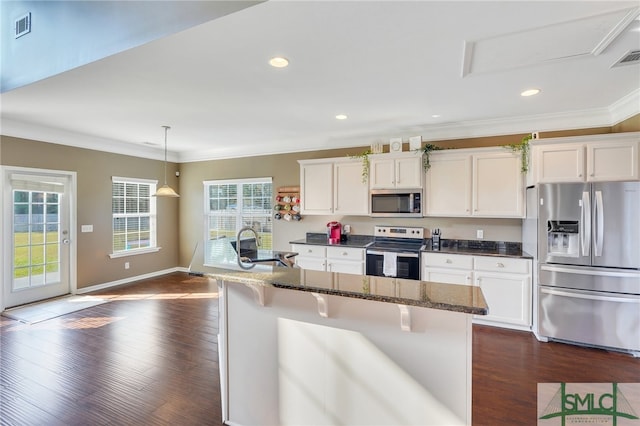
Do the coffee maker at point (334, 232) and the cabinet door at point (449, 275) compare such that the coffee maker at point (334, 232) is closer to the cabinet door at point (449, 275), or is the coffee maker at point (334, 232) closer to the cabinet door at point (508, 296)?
the cabinet door at point (449, 275)

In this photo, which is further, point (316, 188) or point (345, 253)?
point (316, 188)

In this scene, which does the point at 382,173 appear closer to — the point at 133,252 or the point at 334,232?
the point at 334,232

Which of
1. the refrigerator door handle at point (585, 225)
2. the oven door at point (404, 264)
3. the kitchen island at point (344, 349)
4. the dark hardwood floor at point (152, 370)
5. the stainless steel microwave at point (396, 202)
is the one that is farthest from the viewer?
the stainless steel microwave at point (396, 202)

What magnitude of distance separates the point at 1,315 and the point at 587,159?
7431mm

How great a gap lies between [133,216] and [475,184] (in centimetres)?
605

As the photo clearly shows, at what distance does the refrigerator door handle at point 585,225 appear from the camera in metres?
3.14

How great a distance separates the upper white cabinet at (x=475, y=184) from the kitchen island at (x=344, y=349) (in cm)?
277

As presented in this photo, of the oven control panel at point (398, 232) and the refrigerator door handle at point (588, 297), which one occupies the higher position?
the oven control panel at point (398, 232)

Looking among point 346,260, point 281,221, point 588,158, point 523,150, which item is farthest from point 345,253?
point 588,158

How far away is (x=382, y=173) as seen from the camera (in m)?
4.41

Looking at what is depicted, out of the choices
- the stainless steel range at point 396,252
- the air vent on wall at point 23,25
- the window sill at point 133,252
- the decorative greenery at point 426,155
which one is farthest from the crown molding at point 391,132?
the window sill at point 133,252

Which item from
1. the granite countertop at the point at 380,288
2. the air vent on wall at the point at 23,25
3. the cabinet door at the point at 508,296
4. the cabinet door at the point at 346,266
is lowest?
the cabinet door at the point at 508,296

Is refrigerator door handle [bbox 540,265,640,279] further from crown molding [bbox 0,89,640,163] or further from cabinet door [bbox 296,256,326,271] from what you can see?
cabinet door [bbox 296,256,326,271]

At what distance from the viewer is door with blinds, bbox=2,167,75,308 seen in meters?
4.29
